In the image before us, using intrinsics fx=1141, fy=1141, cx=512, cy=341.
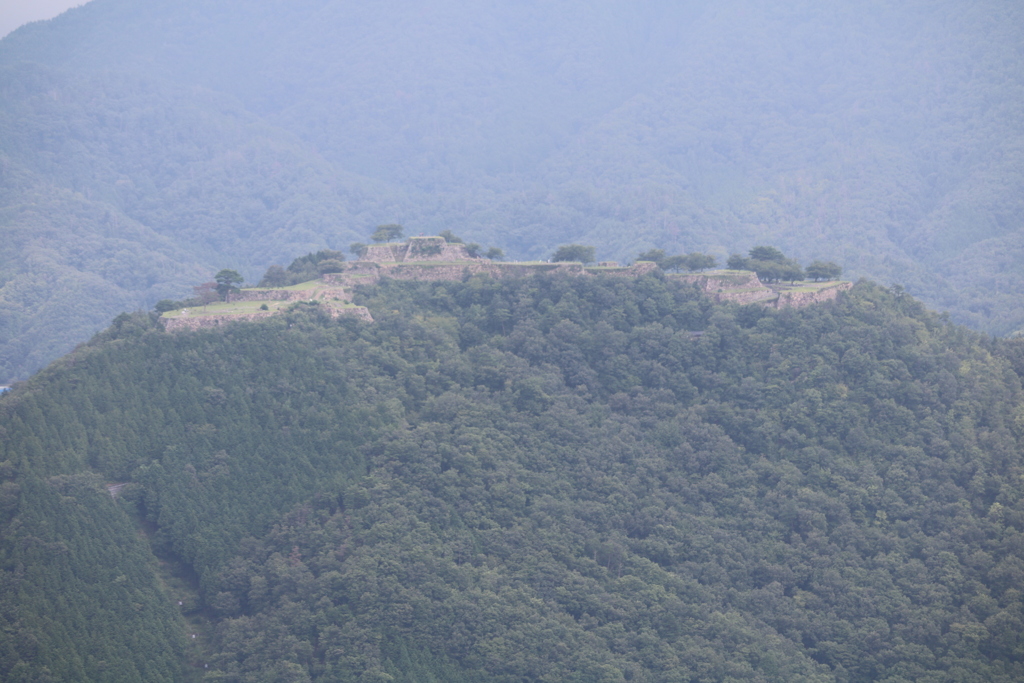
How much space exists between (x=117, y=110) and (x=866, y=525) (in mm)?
129935

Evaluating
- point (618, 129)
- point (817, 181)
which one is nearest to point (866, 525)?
point (817, 181)

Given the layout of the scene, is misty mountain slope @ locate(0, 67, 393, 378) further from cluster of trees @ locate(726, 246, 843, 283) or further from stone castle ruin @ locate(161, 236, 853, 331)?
cluster of trees @ locate(726, 246, 843, 283)

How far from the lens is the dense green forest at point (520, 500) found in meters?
49.0

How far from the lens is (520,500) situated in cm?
5525

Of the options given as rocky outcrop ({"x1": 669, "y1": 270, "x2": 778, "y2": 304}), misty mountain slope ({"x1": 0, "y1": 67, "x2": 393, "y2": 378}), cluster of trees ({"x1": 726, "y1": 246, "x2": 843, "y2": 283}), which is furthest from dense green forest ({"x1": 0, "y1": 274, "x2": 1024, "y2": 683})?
misty mountain slope ({"x1": 0, "y1": 67, "x2": 393, "y2": 378})

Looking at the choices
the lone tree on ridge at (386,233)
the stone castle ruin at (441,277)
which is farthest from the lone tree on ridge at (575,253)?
the lone tree on ridge at (386,233)

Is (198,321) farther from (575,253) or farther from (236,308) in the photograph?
(575,253)

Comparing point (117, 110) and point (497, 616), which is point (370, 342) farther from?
point (117, 110)

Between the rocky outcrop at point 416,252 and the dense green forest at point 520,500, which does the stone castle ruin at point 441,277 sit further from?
the dense green forest at point 520,500

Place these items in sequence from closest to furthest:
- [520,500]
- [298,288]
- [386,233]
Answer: [520,500] < [298,288] < [386,233]

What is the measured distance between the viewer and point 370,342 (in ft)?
203

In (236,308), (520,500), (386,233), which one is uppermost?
(386,233)

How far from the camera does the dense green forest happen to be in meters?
49.0

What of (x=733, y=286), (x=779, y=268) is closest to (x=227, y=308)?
(x=733, y=286)
